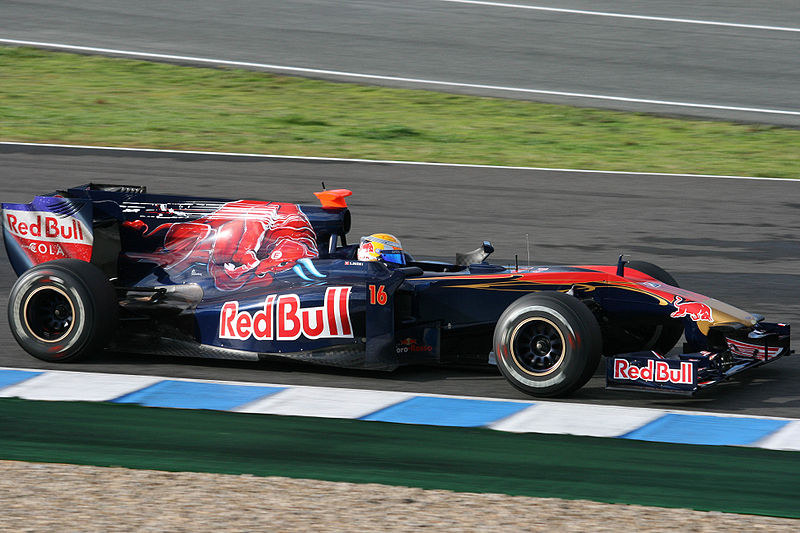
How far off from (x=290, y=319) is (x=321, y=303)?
25cm

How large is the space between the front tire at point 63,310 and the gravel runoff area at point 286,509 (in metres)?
2.32

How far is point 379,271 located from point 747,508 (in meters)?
3.24

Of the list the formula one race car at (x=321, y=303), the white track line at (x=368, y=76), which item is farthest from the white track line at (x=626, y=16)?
the formula one race car at (x=321, y=303)

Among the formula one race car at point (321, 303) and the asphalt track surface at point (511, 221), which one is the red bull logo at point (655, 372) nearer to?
the formula one race car at point (321, 303)

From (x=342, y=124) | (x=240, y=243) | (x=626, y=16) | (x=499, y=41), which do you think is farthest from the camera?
(x=626, y=16)

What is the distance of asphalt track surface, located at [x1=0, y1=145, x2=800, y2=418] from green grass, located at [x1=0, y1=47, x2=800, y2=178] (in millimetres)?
1084

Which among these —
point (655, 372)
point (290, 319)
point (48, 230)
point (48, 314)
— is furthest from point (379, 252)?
point (48, 230)

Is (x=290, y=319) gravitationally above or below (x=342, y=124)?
below

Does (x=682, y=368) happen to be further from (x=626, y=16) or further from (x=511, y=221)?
(x=626, y=16)

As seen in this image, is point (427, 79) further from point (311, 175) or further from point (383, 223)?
point (383, 223)

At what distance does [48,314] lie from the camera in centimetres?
907

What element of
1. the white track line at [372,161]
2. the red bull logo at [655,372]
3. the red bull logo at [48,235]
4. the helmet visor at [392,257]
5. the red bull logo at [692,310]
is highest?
the white track line at [372,161]

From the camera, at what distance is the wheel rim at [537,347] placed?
8094 mm

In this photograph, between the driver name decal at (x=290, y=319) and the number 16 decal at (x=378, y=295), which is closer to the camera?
the number 16 decal at (x=378, y=295)
